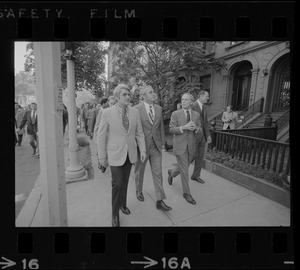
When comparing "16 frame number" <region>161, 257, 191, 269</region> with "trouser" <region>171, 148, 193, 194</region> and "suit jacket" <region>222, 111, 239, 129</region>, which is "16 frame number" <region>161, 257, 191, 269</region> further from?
"suit jacket" <region>222, 111, 239, 129</region>

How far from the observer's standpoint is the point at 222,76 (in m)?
9.94

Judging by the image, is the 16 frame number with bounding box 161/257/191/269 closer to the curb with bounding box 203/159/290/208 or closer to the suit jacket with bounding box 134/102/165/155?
the suit jacket with bounding box 134/102/165/155

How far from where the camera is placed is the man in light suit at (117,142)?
263 centimetres

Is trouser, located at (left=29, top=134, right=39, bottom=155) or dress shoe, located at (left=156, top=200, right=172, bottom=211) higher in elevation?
trouser, located at (left=29, top=134, right=39, bottom=155)

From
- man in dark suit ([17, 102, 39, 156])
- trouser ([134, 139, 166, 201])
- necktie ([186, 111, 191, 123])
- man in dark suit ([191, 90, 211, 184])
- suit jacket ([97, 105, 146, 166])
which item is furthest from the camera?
man in dark suit ([17, 102, 39, 156])

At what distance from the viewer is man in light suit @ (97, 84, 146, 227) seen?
2.63m

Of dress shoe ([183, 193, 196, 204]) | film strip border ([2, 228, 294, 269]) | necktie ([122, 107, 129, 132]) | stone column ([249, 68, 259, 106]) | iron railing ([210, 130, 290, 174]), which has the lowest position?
film strip border ([2, 228, 294, 269])

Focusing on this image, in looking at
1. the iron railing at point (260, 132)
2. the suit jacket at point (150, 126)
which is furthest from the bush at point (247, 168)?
the suit jacket at point (150, 126)

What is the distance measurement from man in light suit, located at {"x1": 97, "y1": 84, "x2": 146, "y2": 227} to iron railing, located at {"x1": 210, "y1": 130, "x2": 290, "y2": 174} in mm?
3175

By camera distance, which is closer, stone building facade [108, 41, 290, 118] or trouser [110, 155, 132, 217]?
trouser [110, 155, 132, 217]

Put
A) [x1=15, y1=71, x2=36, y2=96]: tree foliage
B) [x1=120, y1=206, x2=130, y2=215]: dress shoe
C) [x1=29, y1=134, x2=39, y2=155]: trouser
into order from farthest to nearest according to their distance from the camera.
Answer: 1. [x1=29, y1=134, x2=39, y2=155]: trouser
2. [x1=120, y1=206, x2=130, y2=215]: dress shoe
3. [x1=15, y1=71, x2=36, y2=96]: tree foliage

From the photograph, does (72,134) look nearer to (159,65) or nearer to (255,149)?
(159,65)
